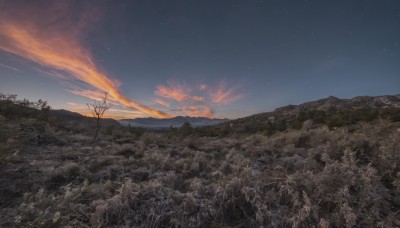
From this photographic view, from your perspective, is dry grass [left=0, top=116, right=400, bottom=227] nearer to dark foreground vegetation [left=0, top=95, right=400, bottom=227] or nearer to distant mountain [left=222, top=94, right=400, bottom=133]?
dark foreground vegetation [left=0, top=95, right=400, bottom=227]

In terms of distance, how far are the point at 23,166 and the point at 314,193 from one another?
315 inches

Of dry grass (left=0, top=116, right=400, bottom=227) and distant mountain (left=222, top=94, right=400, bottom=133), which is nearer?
dry grass (left=0, top=116, right=400, bottom=227)

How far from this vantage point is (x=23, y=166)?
7184 mm

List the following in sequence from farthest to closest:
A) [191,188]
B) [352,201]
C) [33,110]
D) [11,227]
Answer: [33,110] → [191,188] → [352,201] → [11,227]

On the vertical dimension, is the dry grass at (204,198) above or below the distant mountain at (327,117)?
below

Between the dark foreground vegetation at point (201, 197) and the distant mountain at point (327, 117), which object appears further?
the distant mountain at point (327, 117)

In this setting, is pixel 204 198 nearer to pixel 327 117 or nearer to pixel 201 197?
pixel 201 197

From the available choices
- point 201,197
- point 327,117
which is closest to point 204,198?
point 201,197

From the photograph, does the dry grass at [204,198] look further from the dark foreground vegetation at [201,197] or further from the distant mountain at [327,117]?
the distant mountain at [327,117]

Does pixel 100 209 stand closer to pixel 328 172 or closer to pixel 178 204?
pixel 178 204

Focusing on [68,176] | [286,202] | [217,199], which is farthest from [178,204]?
[68,176]

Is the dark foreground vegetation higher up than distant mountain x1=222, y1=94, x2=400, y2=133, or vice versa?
distant mountain x1=222, y1=94, x2=400, y2=133

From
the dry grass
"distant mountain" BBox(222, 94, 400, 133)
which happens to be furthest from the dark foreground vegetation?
"distant mountain" BBox(222, 94, 400, 133)

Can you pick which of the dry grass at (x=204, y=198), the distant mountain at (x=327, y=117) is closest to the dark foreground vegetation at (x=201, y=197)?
the dry grass at (x=204, y=198)
